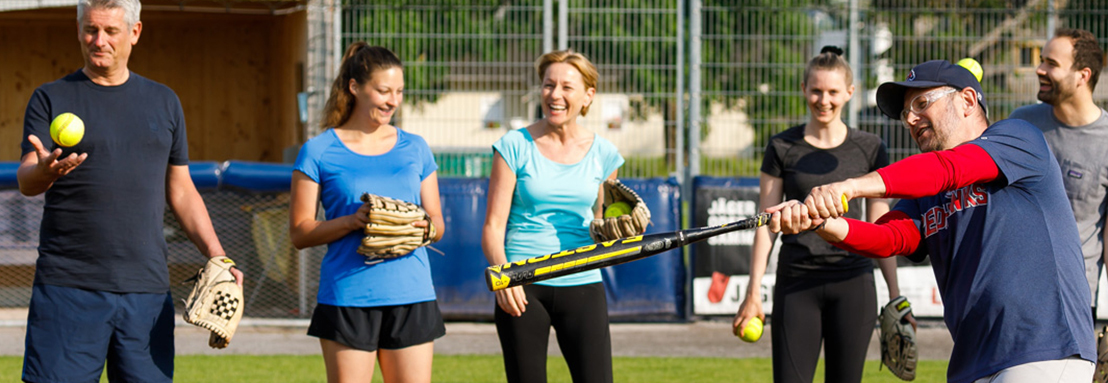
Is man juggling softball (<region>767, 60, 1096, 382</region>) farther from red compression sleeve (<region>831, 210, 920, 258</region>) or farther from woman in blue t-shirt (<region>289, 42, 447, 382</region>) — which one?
woman in blue t-shirt (<region>289, 42, 447, 382</region>)

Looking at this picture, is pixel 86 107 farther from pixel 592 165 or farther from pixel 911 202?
pixel 911 202

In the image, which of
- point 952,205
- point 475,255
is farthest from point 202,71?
point 952,205

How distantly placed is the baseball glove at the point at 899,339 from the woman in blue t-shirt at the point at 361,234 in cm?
211

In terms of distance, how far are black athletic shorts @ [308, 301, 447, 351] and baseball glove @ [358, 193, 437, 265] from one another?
0.68 feet

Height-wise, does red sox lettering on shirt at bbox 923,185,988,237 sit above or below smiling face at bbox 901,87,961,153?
below

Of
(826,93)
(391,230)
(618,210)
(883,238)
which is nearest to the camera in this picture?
(883,238)

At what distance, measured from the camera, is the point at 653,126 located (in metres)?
9.98

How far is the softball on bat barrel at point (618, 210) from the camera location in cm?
447

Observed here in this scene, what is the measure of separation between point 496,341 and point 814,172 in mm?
4435

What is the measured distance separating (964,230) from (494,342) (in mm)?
5738

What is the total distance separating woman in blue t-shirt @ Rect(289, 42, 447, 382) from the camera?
3.97 metres

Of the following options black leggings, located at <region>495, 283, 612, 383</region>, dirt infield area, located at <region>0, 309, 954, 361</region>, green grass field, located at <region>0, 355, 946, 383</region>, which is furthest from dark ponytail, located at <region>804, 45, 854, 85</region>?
dirt infield area, located at <region>0, 309, 954, 361</region>

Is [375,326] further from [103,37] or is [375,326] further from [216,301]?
[103,37]

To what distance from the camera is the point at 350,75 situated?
418 cm
